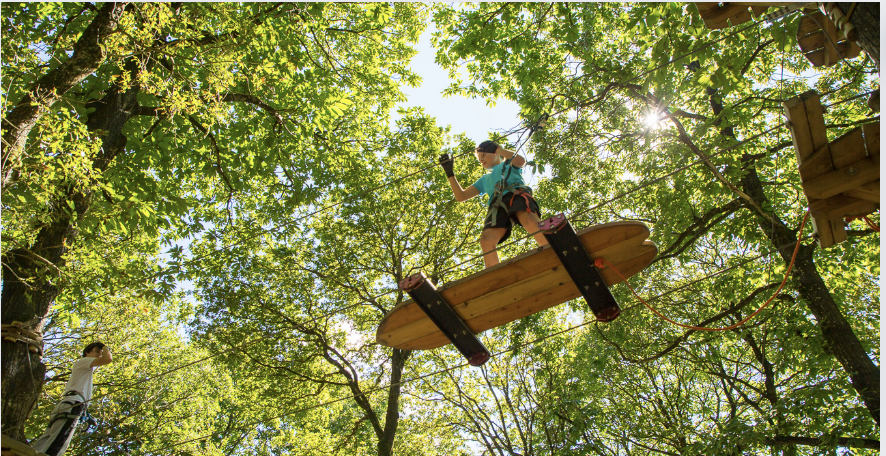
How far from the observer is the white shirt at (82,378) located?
530 cm

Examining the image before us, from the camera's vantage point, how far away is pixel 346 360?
Answer: 1155 centimetres

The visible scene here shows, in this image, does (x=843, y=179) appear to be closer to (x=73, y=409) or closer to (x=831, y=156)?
(x=831, y=156)

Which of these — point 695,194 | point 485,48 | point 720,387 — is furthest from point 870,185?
point 720,387

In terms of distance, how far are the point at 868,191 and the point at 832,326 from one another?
4.53m

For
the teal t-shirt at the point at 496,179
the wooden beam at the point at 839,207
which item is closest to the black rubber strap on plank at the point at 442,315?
the teal t-shirt at the point at 496,179

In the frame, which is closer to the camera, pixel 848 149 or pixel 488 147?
pixel 848 149

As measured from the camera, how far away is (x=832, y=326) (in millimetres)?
6375

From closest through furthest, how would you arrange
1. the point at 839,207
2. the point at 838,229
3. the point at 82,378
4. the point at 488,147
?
the point at 839,207 < the point at 838,229 < the point at 488,147 < the point at 82,378

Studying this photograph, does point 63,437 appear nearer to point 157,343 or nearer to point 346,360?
point 346,360

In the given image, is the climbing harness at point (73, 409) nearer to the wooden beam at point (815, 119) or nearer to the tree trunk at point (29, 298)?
the tree trunk at point (29, 298)

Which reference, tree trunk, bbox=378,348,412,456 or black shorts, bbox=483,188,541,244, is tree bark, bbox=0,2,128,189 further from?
tree trunk, bbox=378,348,412,456

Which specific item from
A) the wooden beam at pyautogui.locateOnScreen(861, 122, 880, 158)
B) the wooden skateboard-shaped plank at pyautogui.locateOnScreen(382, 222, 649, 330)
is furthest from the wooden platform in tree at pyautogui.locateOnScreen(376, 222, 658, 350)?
the wooden beam at pyautogui.locateOnScreen(861, 122, 880, 158)

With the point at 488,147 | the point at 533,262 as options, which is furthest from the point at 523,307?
the point at 488,147

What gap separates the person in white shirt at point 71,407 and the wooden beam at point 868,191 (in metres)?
6.82
